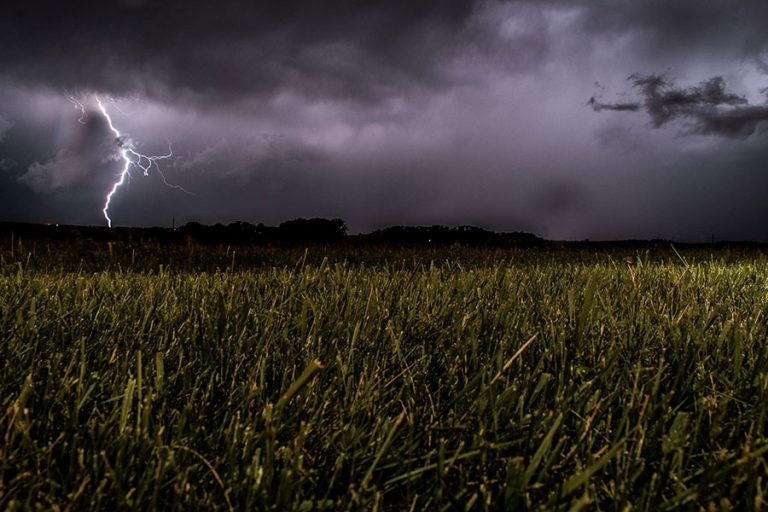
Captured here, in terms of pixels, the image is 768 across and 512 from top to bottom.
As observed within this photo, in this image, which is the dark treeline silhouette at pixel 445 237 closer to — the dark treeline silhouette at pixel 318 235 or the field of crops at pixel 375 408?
the dark treeline silhouette at pixel 318 235

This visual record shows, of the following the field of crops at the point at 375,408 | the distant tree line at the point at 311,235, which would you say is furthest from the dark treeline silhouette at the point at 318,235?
the field of crops at the point at 375,408

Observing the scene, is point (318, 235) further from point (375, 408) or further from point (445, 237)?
point (375, 408)

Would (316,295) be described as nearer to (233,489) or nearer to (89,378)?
(89,378)

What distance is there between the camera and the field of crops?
882mm

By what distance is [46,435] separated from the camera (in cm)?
109

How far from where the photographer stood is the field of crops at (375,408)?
88 centimetres

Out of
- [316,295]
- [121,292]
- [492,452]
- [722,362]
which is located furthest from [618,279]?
[121,292]

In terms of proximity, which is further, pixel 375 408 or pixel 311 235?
pixel 311 235

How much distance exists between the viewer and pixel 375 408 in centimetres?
123

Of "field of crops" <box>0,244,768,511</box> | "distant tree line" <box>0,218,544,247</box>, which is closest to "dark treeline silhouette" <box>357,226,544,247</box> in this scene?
"distant tree line" <box>0,218,544,247</box>

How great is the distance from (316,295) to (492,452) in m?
1.50

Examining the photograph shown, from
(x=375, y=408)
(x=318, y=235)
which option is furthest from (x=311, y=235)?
(x=375, y=408)

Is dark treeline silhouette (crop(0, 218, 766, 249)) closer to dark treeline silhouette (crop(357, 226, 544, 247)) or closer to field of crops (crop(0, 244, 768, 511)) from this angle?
dark treeline silhouette (crop(357, 226, 544, 247))

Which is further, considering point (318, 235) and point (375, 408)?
point (318, 235)
